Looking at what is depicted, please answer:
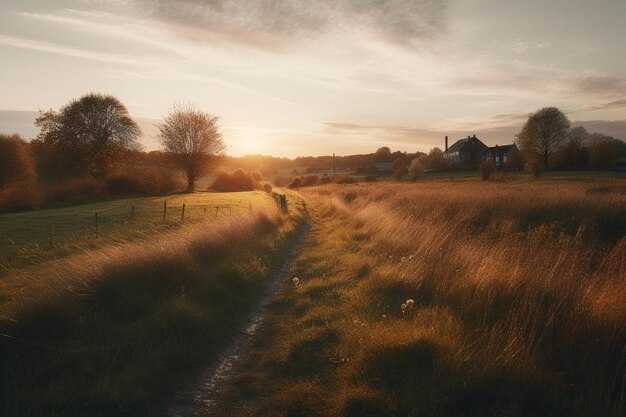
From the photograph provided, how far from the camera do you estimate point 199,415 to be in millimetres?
5148

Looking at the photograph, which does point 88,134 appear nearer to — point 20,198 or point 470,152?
point 20,198

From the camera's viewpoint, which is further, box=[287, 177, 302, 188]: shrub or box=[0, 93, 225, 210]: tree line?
box=[287, 177, 302, 188]: shrub

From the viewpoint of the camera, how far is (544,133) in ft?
253

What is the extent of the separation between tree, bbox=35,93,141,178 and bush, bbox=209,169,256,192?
1919 cm

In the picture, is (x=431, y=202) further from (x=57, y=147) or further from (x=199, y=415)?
(x=57, y=147)

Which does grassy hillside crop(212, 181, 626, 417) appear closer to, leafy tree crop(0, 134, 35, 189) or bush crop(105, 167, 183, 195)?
leafy tree crop(0, 134, 35, 189)

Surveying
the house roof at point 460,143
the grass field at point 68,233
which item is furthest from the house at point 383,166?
the grass field at point 68,233

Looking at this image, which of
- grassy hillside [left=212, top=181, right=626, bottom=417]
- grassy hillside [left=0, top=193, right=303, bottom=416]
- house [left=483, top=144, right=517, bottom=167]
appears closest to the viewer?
grassy hillside [left=212, top=181, right=626, bottom=417]

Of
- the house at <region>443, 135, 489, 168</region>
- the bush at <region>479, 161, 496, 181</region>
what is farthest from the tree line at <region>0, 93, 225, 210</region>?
the house at <region>443, 135, 489, 168</region>

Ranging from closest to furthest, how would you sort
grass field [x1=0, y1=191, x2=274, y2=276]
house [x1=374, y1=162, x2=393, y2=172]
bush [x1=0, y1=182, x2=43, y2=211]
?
grass field [x1=0, y1=191, x2=274, y2=276] < bush [x1=0, y1=182, x2=43, y2=211] < house [x1=374, y1=162, x2=393, y2=172]

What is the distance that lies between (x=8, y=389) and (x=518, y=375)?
6.52 meters

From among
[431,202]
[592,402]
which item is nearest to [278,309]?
[592,402]

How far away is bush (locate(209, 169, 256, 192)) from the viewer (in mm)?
68881

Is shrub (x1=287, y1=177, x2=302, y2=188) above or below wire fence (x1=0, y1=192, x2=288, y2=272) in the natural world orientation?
above
